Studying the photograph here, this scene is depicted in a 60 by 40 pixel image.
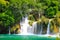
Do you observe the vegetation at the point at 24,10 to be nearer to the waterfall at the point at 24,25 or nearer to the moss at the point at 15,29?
the moss at the point at 15,29

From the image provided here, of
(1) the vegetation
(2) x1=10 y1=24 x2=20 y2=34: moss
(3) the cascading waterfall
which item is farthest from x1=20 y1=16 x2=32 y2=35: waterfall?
(2) x1=10 y1=24 x2=20 y2=34: moss

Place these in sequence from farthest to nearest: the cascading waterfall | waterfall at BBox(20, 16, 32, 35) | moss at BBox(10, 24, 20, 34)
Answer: the cascading waterfall < waterfall at BBox(20, 16, 32, 35) < moss at BBox(10, 24, 20, 34)

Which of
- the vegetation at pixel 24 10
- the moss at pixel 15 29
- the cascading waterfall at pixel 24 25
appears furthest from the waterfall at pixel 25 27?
the moss at pixel 15 29

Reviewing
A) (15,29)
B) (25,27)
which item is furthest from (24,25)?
(15,29)

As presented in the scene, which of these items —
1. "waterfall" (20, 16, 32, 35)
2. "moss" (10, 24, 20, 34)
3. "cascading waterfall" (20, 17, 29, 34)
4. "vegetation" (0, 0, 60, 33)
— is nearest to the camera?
"moss" (10, 24, 20, 34)

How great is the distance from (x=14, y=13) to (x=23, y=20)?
2.38m

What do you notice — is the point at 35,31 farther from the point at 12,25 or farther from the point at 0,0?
the point at 0,0

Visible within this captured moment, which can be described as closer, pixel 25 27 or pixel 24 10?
pixel 24 10

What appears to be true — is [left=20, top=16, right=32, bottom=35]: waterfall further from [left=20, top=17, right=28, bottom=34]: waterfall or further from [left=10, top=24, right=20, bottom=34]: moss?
[left=10, top=24, right=20, bottom=34]: moss

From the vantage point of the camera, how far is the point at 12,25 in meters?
26.5

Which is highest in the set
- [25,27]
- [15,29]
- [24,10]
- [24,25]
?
[24,10]

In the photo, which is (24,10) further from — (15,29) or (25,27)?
(15,29)

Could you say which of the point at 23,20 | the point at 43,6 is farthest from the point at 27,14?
the point at 43,6

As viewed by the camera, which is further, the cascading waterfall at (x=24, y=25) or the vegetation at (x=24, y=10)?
the cascading waterfall at (x=24, y=25)
